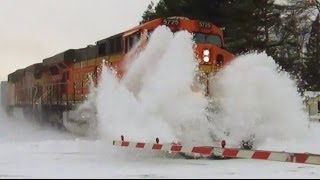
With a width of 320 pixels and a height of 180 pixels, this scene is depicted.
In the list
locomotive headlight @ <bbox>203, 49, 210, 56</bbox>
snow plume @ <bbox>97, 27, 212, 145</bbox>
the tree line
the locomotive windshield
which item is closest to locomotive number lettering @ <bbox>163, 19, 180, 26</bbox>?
the locomotive windshield

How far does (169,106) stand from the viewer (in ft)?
40.3

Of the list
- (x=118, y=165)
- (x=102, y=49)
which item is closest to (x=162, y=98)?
(x=118, y=165)

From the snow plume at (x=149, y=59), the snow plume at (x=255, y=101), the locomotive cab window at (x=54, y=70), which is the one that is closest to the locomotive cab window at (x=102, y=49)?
the snow plume at (x=149, y=59)

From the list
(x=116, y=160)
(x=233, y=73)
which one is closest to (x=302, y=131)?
(x=233, y=73)

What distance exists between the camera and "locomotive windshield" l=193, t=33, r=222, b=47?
15.7 meters

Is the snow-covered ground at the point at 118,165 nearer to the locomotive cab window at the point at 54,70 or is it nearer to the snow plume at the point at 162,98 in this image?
the snow plume at the point at 162,98

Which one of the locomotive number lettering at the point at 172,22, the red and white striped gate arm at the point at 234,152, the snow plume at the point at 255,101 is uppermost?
the locomotive number lettering at the point at 172,22

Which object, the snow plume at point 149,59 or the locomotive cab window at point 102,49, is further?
the locomotive cab window at point 102,49

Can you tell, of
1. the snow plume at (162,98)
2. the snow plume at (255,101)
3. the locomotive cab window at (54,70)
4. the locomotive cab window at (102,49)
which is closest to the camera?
the snow plume at (162,98)

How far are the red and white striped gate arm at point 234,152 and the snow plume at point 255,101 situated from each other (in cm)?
181

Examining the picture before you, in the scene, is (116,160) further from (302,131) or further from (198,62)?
(302,131)

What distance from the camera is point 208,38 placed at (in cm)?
1620

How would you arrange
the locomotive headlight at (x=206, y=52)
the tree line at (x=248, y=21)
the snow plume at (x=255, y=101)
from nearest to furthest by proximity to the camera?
the snow plume at (x=255, y=101), the locomotive headlight at (x=206, y=52), the tree line at (x=248, y=21)

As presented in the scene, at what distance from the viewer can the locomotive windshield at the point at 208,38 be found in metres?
15.7
